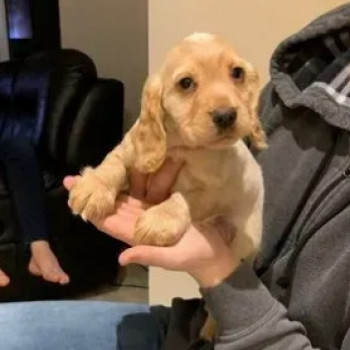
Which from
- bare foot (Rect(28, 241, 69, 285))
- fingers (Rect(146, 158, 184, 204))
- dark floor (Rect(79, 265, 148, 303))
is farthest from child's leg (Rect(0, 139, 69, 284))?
fingers (Rect(146, 158, 184, 204))

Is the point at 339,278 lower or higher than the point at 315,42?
lower

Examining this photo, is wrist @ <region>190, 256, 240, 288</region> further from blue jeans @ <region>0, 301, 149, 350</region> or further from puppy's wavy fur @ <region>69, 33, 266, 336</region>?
blue jeans @ <region>0, 301, 149, 350</region>

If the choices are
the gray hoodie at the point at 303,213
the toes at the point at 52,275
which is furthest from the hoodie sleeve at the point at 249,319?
the toes at the point at 52,275

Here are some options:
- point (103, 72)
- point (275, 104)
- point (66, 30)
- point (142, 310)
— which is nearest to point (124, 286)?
point (103, 72)

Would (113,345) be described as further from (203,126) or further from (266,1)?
(266,1)

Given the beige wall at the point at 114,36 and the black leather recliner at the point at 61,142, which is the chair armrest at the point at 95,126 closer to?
the black leather recliner at the point at 61,142

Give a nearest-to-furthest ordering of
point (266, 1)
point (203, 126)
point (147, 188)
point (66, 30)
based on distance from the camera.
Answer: point (203, 126), point (147, 188), point (266, 1), point (66, 30)
